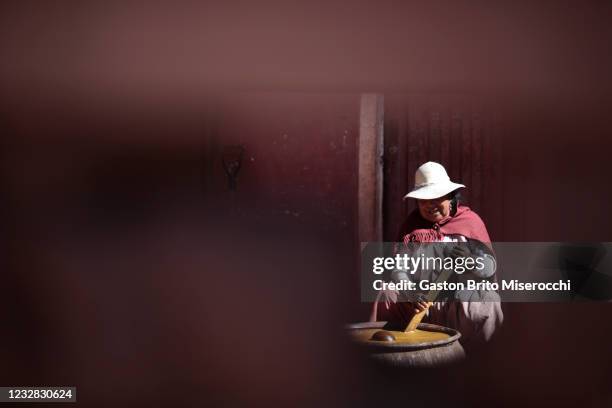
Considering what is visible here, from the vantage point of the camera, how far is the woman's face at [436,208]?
311 centimetres

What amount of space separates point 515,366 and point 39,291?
230cm

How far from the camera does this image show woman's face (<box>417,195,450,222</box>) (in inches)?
123

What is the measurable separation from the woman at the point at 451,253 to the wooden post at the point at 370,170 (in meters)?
0.46

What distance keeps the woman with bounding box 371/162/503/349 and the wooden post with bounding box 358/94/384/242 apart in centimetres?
46

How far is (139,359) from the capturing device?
3.37m

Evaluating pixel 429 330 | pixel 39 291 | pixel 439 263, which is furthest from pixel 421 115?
pixel 39 291

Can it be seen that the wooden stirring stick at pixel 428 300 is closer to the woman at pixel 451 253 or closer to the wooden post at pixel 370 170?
the woman at pixel 451 253

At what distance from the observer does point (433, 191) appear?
10.1 ft

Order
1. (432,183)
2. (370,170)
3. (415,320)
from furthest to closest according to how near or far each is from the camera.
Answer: (370,170) < (432,183) < (415,320)

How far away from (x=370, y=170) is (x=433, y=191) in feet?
2.02

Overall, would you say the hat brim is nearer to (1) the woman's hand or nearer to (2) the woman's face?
(2) the woman's face

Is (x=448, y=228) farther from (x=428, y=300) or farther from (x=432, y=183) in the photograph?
(x=428, y=300)

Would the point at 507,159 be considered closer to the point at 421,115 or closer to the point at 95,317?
the point at 421,115

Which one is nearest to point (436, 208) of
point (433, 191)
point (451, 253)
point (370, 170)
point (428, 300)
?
point (433, 191)
